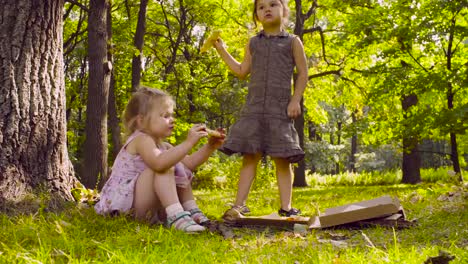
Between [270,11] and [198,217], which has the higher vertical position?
[270,11]

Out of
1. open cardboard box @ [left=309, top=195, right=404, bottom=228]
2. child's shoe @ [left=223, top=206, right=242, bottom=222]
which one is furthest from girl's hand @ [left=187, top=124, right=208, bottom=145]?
open cardboard box @ [left=309, top=195, right=404, bottom=228]

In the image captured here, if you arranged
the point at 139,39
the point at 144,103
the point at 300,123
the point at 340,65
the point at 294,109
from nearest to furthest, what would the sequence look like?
the point at 144,103, the point at 294,109, the point at 139,39, the point at 300,123, the point at 340,65

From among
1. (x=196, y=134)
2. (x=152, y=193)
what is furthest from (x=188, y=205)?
(x=196, y=134)

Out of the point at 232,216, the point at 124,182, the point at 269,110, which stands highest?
the point at 269,110

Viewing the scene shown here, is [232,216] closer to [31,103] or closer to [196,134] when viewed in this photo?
[196,134]

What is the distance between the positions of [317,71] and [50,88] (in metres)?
15.0

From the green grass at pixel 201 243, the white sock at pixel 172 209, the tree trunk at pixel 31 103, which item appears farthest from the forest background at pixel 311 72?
the white sock at pixel 172 209

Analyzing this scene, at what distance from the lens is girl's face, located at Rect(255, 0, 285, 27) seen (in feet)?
13.6

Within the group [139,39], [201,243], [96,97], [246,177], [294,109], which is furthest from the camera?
[139,39]

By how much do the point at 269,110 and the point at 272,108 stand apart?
0.10 ft

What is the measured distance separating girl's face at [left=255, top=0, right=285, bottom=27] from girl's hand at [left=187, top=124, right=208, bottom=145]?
1.42 metres

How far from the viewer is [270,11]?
13.7ft

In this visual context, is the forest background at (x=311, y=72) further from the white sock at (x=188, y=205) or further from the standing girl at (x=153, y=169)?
the white sock at (x=188, y=205)

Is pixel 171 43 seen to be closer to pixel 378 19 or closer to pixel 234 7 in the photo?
pixel 234 7
